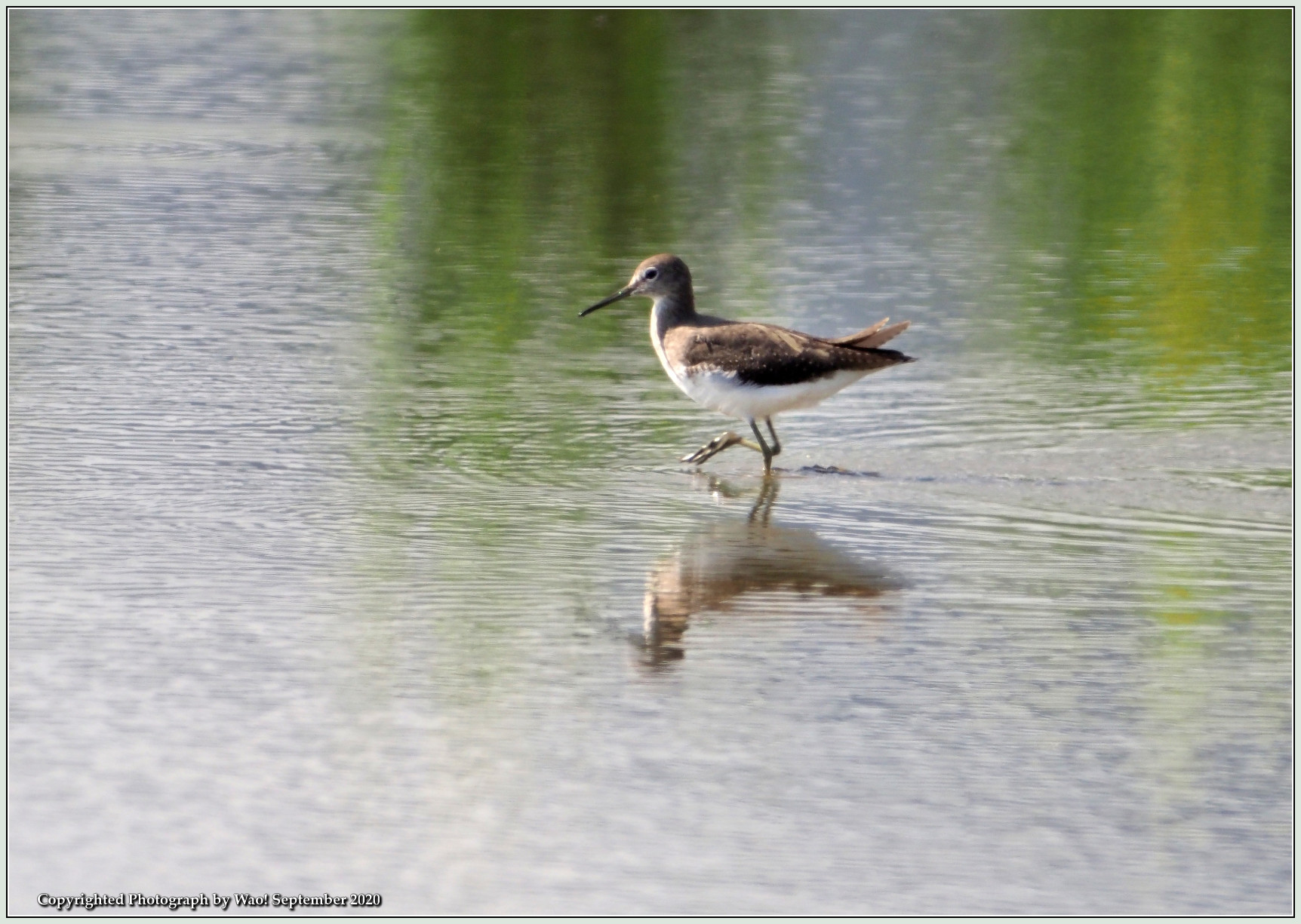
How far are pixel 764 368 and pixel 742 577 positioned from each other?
7.64 feet

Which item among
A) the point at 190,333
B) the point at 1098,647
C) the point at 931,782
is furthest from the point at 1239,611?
the point at 190,333

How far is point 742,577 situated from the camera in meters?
8.77

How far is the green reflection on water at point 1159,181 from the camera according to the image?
46.0 ft

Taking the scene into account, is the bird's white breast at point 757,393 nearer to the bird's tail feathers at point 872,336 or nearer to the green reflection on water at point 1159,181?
the bird's tail feathers at point 872,336

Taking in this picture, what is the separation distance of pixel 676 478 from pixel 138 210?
740 cm

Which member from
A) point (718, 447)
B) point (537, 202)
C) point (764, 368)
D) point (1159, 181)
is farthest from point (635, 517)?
point (1159, 181)

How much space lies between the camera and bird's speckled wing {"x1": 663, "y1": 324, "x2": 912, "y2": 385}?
10.9 m

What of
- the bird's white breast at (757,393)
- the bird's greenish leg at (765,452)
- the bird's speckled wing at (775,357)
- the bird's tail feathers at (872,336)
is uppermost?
the bird's tail feathers at (872,336)

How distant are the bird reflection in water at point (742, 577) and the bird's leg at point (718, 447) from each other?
1183 millimetres

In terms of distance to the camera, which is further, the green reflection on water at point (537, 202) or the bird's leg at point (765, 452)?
the green reflection on water at point (537, 202)

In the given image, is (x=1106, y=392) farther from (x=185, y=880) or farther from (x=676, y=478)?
(x=185, y=880)

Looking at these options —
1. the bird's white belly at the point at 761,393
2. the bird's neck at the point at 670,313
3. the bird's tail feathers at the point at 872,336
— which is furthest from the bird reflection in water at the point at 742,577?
the bird's neck at the point at 670,313

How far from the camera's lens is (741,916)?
18.8 feet

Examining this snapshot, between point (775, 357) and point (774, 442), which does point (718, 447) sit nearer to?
point (774, 442)
